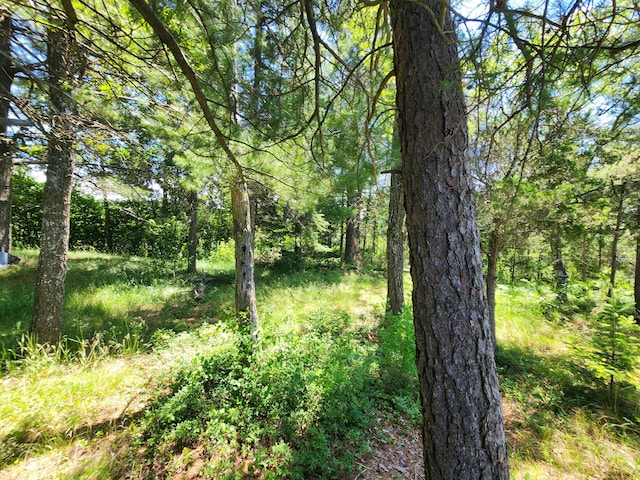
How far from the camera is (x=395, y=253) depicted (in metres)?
4.95

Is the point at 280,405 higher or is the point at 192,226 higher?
the point at 192,226

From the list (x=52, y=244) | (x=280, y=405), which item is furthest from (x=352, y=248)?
(x=52, y=244)

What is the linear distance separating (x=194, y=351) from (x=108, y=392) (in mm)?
929

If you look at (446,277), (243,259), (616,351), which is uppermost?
(446,277)

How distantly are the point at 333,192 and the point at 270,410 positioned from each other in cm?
296

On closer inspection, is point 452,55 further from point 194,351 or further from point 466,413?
point 194,351

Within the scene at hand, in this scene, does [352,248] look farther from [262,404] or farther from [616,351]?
[262,404]

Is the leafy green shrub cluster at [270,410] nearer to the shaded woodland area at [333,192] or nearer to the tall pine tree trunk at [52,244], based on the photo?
the shaded woodland area at [333,192]

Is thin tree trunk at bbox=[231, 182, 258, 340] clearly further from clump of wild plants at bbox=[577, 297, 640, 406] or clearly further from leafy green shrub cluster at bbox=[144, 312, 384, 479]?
clump of wild plants at bbox=[577, 297, 640, 406]

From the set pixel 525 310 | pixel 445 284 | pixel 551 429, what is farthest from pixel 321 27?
pixel 525 310

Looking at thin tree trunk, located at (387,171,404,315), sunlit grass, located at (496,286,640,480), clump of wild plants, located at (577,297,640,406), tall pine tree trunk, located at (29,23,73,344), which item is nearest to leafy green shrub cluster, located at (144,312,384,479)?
sunlit grass, located at (496,286,640,480)

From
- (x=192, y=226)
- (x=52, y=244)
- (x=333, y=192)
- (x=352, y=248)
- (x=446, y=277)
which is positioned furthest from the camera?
(x=352, y=248)

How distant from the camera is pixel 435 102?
1.30 metres

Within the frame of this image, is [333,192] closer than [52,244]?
No
